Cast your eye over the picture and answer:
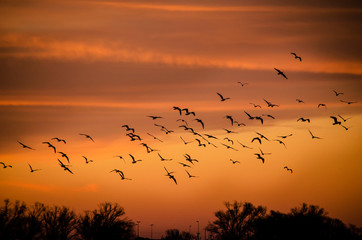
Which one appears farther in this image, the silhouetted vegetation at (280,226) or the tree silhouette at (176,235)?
the tree silhouette at (176,235)

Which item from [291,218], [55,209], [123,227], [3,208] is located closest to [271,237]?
[291,218]

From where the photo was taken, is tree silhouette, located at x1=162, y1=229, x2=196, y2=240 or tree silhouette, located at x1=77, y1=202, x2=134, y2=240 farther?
tree silhouette, located at x1=162, y1=229, x2=196, y2=240

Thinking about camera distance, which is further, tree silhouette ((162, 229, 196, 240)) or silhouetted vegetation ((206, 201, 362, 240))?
tree silhouette ((162, 229, 196, 240))

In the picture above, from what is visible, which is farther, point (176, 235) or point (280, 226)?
point (176, 235)

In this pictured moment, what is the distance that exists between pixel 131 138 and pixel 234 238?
64.6 metres

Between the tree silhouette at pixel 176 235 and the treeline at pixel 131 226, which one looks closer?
the treeline at pixel 131 226

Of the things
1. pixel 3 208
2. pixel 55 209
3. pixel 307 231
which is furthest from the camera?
pixel 55 209

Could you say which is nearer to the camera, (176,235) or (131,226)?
(131,226)

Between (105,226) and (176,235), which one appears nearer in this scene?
(105,226)

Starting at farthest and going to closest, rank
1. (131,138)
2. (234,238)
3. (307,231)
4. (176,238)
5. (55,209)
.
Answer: (176,238), (234,238), (55,209), (307,231), (131,138)

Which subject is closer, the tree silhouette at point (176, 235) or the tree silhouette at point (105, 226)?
the tree silhouette at point (105, 226)

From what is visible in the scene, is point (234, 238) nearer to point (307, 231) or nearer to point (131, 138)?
point (307, 231)

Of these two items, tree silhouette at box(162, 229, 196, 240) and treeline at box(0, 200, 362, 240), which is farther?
tree silhouette at box(162, 229, 196, 240)

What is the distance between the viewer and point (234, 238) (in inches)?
3947
